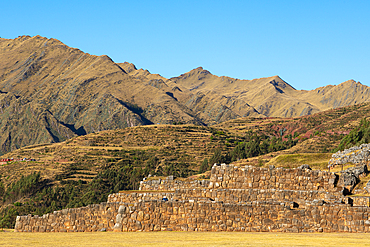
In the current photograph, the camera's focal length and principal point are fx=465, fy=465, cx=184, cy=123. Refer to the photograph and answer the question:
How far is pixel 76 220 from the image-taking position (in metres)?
19.4

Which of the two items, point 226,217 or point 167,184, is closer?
point 226,217

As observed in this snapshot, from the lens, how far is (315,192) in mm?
20297

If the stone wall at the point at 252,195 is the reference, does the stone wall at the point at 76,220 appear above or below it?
below

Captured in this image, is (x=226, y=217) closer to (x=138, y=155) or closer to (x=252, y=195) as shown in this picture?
(x=252, y=195)

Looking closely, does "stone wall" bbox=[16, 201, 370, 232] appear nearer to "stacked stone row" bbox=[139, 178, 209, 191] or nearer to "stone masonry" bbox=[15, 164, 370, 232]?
"stone masonry" bbox=[15, 164, 370, 232]

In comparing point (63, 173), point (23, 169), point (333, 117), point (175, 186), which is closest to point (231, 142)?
point (333, 117)

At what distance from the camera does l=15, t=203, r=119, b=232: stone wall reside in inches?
749

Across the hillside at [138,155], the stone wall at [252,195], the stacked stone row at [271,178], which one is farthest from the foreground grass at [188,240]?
the hillside at [138,155]

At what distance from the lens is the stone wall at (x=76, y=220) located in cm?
1902

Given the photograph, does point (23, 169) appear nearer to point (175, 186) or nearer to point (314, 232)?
point (175, 186)

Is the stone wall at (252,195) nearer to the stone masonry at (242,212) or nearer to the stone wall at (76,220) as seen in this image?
the stone masonry at (242,212)

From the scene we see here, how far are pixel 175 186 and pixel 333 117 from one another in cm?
13088

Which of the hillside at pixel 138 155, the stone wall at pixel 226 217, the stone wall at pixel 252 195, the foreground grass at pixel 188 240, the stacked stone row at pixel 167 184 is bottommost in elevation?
→ the foreground grass at pixel 188 240

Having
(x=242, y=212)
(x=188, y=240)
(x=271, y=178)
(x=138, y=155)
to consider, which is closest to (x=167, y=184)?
(x=271, y=178)
